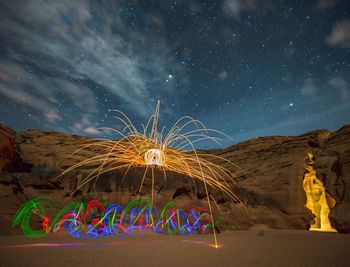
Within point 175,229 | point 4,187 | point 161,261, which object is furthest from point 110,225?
point 161,261

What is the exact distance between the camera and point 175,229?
9.67 meters

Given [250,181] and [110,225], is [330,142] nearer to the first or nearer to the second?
[250,181]

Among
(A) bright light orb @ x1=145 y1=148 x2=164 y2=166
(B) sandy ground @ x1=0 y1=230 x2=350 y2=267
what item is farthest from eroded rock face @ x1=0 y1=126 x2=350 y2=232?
(B) sandy ground @ x1=0 y1=230 x2=350 y2=267

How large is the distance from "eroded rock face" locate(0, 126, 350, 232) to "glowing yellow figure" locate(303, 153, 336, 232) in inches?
20.6

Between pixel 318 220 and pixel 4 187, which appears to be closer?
pixel 4 187

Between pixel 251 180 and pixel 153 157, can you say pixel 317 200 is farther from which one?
pixel 153 157

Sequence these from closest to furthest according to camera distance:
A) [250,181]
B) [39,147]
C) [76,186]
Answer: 1. [76,186]
2. [250,181]
3. [39,147]

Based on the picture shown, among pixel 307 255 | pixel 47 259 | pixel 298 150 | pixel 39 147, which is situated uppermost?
pixel 39 147

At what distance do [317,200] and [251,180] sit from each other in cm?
431

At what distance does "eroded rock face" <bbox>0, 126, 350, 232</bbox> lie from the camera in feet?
33.6

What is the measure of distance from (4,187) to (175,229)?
6894 millimetres

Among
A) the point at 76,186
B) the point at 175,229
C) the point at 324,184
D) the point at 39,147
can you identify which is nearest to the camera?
the point at 175,229

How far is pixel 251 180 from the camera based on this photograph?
1656cm

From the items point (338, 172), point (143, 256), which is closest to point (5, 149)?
point (143, 256)
